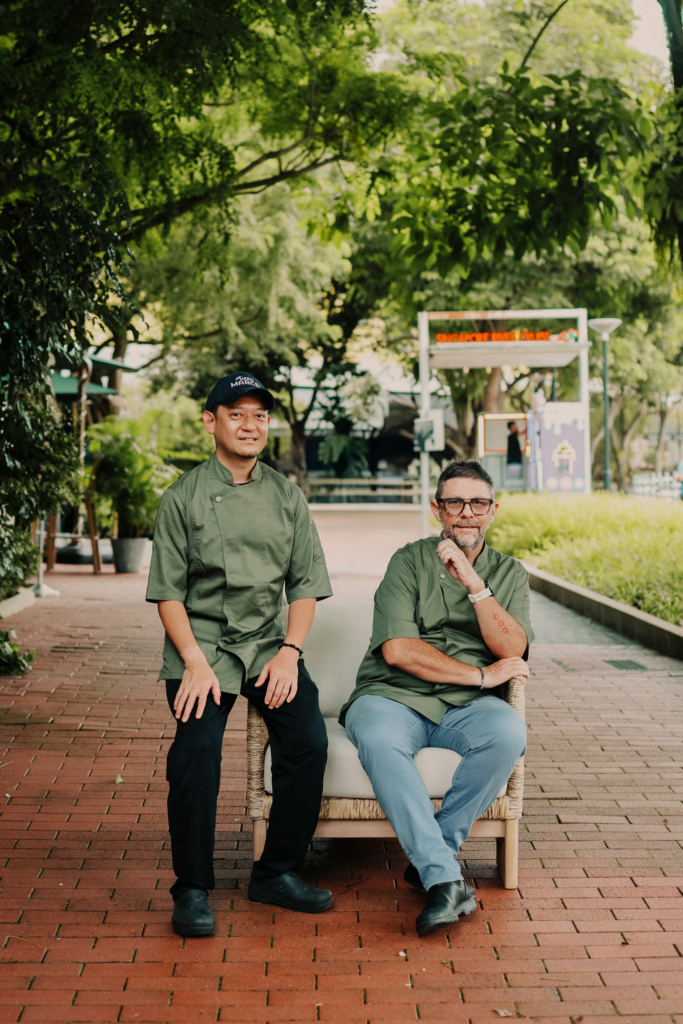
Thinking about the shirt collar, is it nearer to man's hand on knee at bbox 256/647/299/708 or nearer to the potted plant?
man's hand on knee at bbox 256/647/299/708

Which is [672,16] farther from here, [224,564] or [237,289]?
[237,289]

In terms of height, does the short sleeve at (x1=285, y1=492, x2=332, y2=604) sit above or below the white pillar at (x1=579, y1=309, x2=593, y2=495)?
below

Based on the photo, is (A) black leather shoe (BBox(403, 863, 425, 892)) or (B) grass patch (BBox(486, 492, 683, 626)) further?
(B) grass patch (BBox(486, 492, 683, 626))

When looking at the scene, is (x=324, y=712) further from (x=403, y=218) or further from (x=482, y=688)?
(x=403, y=218)

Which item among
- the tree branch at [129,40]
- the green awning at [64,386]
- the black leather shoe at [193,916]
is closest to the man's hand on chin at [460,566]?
the black leather shoe at [193,916]

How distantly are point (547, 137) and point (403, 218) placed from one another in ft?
5.09

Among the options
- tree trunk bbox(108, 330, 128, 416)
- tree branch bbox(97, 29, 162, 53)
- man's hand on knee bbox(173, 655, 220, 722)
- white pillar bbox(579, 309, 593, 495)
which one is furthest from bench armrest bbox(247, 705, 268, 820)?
white pillar bbox(579, 309, 593, 495)

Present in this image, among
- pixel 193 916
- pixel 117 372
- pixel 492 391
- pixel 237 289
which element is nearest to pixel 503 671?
pixel 193 916

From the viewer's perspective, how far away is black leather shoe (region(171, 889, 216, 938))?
3410 mm

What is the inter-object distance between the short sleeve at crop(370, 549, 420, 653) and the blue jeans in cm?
26

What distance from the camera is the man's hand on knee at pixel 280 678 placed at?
3611 mm

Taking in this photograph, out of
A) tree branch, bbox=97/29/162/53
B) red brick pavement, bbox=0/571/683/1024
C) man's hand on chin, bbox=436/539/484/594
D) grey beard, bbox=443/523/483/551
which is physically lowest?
red brick pavement, bbox=0/571/683/1024

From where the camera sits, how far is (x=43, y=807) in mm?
4715

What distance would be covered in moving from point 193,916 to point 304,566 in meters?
1.24
